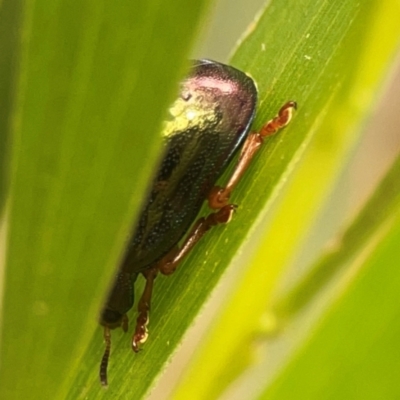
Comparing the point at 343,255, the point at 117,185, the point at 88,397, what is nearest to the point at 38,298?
the point at 117,185

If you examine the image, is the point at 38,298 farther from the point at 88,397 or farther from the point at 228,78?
the point at 228,78

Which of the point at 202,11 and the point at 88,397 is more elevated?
the point at 202,11

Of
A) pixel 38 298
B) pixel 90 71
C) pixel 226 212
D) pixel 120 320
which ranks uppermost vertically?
pixel 90 71

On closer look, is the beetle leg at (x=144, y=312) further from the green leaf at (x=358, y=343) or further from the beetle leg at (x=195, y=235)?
the green leaf at (x=358, y=343)

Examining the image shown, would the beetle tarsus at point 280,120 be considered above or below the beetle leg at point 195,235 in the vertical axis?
above

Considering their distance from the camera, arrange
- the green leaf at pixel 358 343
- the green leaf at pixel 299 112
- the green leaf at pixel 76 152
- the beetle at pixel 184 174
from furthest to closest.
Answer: the beetle at pixel 184 174 → the green leaf at pixel 299 112 → the green leaf at pixel 358 343 → the green leaf at pixel 76 152

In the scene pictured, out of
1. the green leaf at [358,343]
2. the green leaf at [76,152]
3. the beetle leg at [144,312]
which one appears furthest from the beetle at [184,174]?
the green leaf at [76,152]
